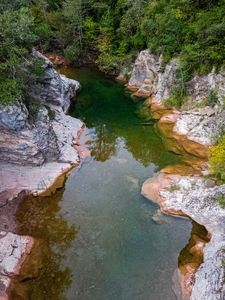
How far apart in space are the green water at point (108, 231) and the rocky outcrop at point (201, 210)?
81 centimetres

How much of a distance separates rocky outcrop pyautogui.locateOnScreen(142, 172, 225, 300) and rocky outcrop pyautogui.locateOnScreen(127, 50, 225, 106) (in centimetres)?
992

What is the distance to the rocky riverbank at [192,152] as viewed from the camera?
15945 millimetres

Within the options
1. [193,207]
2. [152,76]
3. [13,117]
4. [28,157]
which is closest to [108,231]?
[193,207]

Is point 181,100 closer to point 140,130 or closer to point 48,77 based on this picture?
point 140,130

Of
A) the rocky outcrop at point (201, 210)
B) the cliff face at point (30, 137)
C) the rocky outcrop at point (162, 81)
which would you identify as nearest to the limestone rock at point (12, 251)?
the cliff face at point (30, 137)

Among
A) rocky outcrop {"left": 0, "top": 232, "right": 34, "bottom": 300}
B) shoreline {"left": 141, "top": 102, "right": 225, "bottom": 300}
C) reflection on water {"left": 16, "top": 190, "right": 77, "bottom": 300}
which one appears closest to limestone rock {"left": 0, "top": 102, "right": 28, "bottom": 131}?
reflection on water {"left": 16, "top": 190, "right": 77, "bottom": 300}

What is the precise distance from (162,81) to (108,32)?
14407 mm

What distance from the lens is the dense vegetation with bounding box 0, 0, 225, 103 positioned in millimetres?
23516

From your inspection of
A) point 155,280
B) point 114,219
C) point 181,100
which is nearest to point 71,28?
point 181,100

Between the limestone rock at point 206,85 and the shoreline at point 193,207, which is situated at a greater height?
the limestone rock at point 206,85

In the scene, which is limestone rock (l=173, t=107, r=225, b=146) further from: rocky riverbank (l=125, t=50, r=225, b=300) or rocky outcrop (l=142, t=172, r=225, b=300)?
rocky outcrop (l=142, t=172, r=225, b=300)

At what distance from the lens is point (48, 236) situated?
1916 cm

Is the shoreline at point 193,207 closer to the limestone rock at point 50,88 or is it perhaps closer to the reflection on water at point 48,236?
the reflection on water at point 48,236

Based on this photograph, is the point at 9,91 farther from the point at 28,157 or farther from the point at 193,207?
the point at 193,207
